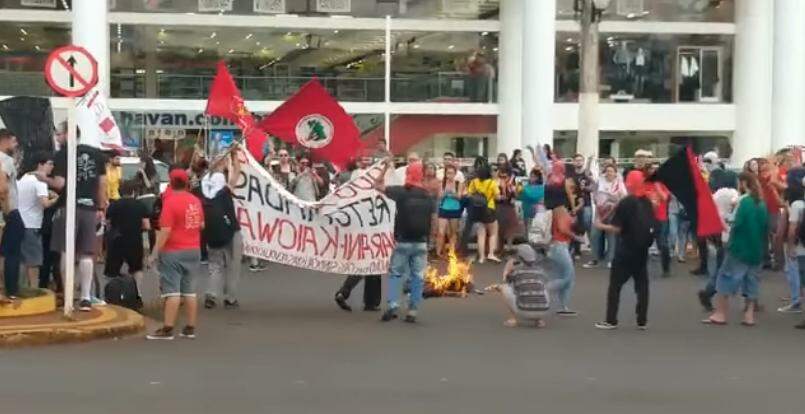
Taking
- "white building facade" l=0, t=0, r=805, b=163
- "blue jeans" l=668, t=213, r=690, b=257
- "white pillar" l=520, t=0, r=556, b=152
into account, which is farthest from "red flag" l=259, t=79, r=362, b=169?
"white building facade" l=0, t=0, r=805, b=163

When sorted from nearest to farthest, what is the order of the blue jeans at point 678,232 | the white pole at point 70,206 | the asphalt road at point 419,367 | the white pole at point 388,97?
the asphalt road at point 419,367 < the white pole at point 70,206 < the blue jeans at point 678,232 < the white pole at point 388,97

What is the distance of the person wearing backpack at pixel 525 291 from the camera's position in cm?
1445

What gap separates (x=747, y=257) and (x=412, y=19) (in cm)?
2965

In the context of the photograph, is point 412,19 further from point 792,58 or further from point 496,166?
point 496,166

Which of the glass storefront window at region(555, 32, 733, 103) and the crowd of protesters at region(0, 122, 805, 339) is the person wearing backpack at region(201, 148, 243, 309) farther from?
the glass storefront window at region(555, 32, 733, 103)

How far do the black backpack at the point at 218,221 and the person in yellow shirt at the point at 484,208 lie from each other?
7585 millimetres

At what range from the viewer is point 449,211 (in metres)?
22.6

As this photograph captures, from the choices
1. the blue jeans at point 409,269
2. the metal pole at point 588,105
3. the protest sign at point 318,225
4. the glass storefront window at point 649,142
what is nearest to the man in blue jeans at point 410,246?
the blue jeans at point 409,269

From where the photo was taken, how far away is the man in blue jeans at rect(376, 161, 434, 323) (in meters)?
14.6

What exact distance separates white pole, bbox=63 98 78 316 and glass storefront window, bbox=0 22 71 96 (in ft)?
94.8

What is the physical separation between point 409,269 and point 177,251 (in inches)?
119

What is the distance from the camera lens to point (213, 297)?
621 inches

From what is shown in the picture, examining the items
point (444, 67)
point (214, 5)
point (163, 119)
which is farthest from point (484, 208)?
point (214, 5)

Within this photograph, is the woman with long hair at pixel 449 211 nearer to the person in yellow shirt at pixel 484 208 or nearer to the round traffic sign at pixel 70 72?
the person in yellow shirt at pixel 484 208
